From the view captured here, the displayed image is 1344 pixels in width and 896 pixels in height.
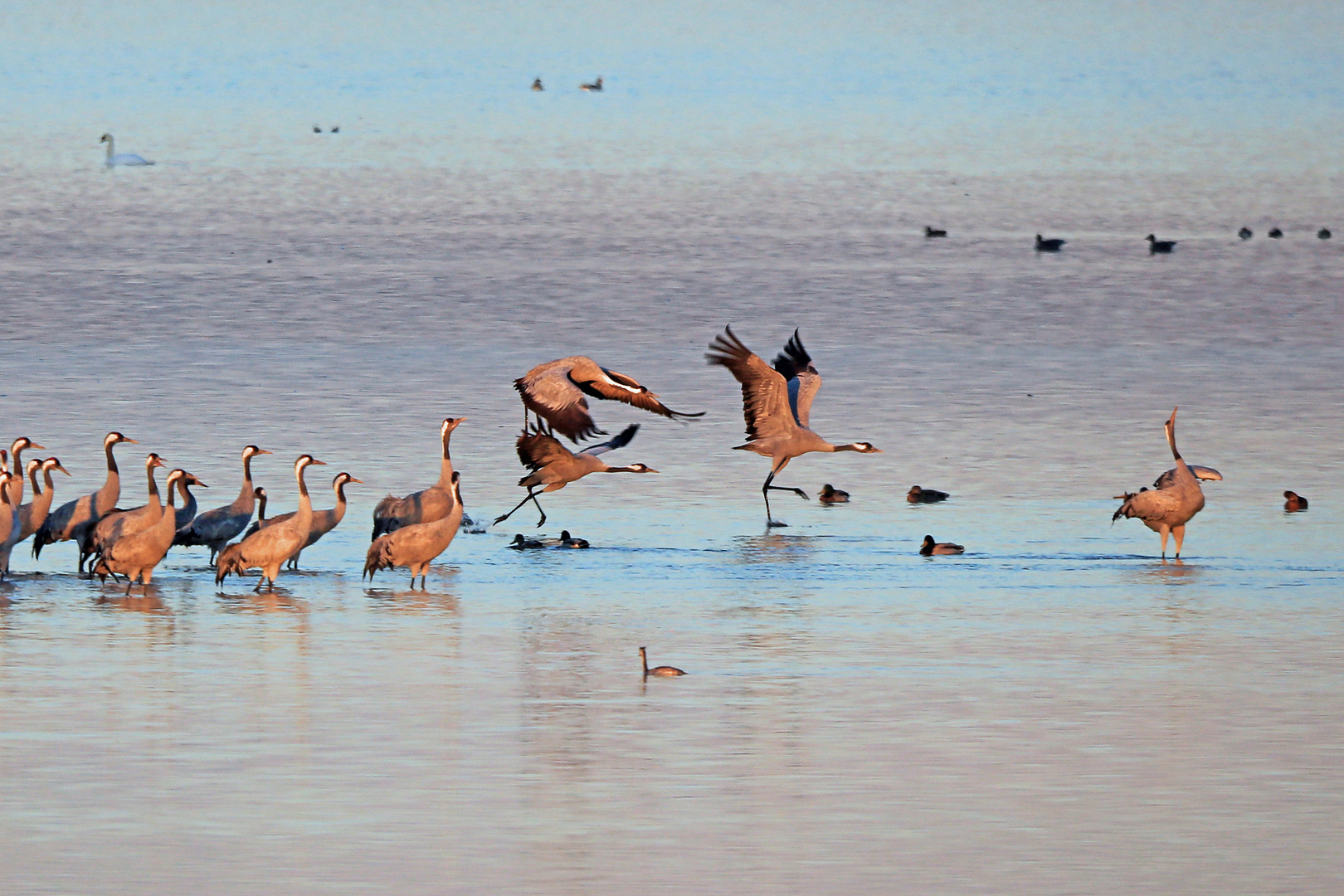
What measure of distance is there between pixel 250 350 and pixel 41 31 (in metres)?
101

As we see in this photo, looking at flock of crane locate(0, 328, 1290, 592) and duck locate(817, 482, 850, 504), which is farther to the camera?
duck locate(817, 482, 850, 504)

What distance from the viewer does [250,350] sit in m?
23.2

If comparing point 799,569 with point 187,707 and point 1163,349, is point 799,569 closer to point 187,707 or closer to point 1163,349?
point 187,707

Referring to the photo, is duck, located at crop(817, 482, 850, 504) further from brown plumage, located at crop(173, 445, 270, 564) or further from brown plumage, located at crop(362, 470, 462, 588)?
brown plumage, located at crop(173, 445, 270, 564)

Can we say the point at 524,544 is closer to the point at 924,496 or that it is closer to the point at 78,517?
the point at 78,517

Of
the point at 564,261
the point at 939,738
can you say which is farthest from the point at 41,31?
the point at 939,738

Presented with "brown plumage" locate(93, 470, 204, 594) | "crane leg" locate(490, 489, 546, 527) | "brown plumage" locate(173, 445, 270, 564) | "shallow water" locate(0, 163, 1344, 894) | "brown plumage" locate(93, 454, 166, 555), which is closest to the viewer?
"shallow water" locate(0, 163, 1344, 894)

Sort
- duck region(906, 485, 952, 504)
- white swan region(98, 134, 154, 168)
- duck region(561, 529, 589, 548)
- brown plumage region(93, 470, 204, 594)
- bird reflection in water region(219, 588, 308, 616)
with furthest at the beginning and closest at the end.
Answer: white swan region(98, 134, 154, 168) → duck region(906, 485, 952, 504) → duck region(561, 529, 589, 548) → brown plumage region(93, 470, 204, 594) → bird reflection in water region(219, 588, 308, 616)

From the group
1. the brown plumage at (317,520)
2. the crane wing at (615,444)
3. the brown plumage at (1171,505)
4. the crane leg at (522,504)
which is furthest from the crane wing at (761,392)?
the brown plumage at (317,520)

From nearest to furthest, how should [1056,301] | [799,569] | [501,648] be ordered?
[501,648] → [799,569] → [1056,301]

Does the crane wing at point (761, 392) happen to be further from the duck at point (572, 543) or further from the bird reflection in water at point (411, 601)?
the bird reflection in water at point (411, 601)

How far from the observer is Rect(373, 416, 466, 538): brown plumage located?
13.4 m

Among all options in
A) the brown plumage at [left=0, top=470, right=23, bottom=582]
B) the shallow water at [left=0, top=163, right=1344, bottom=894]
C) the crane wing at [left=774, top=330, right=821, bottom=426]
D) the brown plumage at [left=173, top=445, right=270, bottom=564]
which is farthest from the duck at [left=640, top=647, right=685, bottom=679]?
the crane wing at [left=774, top=330, right=821, bottom=426]

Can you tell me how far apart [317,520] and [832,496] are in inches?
157
